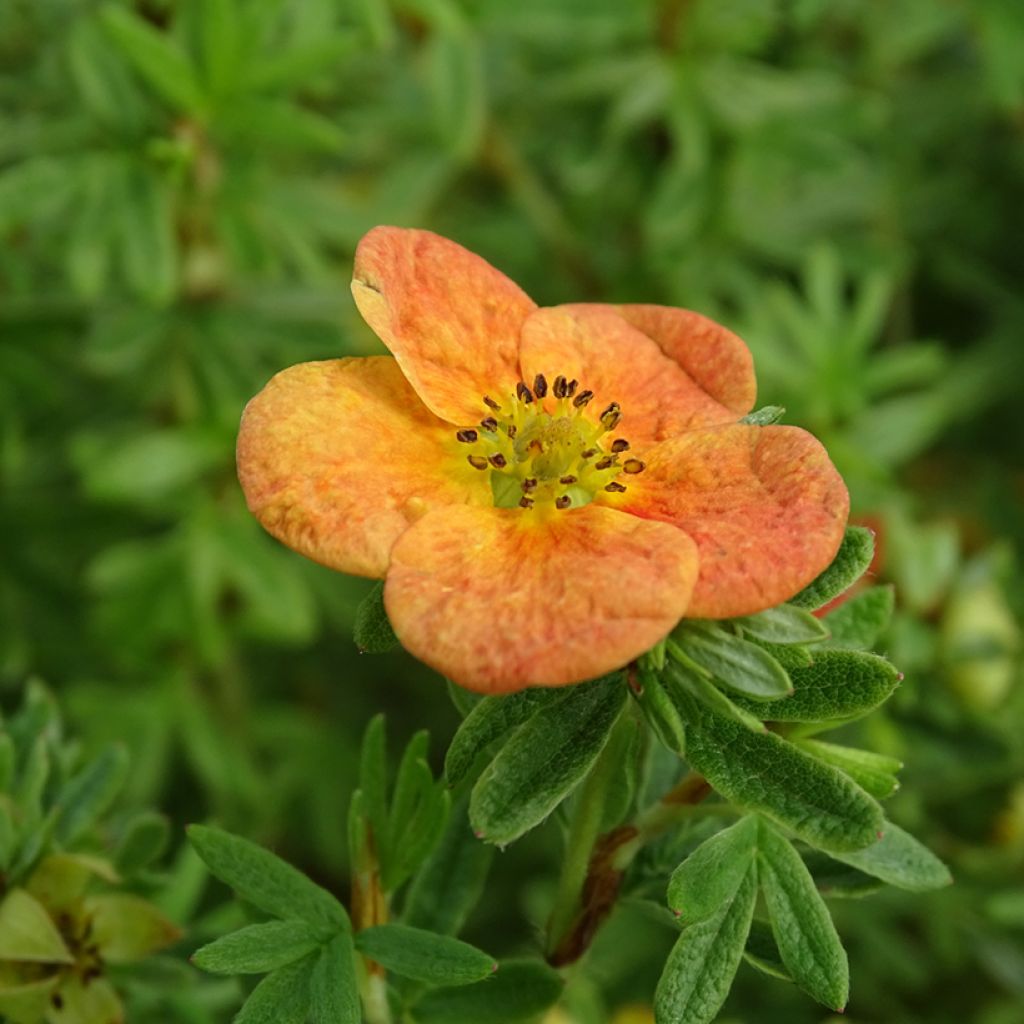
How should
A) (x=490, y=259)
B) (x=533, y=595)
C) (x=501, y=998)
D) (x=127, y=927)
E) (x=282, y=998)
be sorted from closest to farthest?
(x=533, y=595)
(x=282, y=998)
(x=501, y=998)
(x=127, y=927)
(x=490, y=259)

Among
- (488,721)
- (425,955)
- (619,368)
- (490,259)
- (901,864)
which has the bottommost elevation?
(490,259)

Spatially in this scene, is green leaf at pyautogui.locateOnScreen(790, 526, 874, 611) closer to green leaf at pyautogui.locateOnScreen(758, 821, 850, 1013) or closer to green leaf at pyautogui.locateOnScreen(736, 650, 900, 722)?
green leaf at pyautogui.locateOnScreen(736, 650, 900, 722)

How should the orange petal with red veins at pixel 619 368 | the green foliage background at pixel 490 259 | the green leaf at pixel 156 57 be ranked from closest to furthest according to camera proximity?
the orange petal with red veins at pixel 619 368, the green leaf at pixel 156 57, the green foliage background at pixel 490 259

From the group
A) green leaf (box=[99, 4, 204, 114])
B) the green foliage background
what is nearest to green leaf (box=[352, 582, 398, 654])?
the green foliage background

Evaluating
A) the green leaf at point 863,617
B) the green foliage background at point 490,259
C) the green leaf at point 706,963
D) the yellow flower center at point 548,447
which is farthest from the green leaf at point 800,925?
the green foliage background at point 490,259

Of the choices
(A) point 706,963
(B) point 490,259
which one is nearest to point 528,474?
(A) point 706,963

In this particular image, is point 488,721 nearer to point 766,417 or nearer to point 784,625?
point 784,625

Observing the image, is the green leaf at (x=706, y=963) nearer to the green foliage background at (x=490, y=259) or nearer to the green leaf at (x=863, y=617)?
the green leaf at (x=863, y=617)
